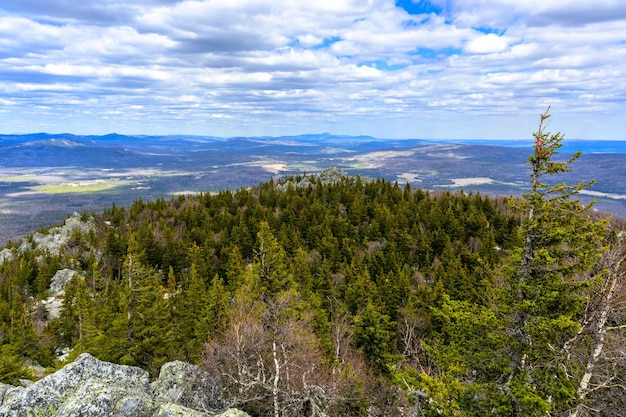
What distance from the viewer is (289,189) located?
382 feet

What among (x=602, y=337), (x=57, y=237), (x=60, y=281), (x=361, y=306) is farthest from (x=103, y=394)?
(x=57, y=237)

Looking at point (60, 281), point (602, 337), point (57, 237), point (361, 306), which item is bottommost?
point (60, 281)

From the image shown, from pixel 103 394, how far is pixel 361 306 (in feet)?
137

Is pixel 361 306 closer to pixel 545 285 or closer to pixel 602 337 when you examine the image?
pixel 545 285

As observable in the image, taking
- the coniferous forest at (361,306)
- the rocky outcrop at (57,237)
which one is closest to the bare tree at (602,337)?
the coniferous forest at (361,306)

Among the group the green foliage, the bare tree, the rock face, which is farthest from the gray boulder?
the bare tree

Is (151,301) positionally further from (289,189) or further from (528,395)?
(289,189)

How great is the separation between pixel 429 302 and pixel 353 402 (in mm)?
31986

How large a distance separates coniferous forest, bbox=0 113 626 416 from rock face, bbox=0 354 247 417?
1513mm

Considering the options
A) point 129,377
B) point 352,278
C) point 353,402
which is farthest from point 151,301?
point 352,278

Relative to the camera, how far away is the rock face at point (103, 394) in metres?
14.3

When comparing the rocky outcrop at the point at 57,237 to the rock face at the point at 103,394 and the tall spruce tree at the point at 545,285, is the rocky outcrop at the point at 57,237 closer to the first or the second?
the rock face at the point at 103,394

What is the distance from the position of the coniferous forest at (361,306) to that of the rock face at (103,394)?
1513 millimetres

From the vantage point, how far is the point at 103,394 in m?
14.6
